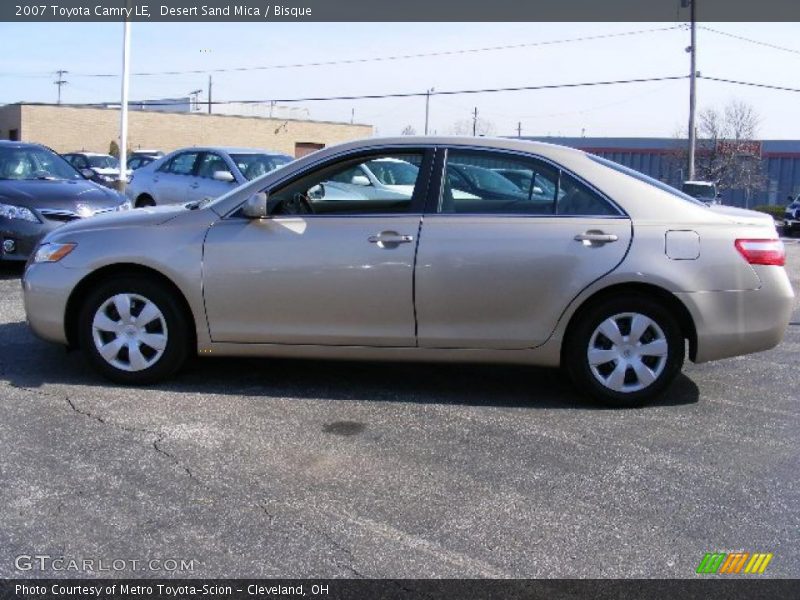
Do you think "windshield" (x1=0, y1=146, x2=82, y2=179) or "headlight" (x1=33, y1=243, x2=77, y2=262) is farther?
"windshield" (x1=0, y1=146, x2=82, y2=179)

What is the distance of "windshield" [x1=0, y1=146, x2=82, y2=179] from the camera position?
35.7 ft

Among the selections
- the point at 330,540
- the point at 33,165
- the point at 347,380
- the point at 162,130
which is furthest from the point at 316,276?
the point at 162,130

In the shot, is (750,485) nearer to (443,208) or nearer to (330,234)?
(443,208)

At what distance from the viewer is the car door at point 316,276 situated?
541 cm

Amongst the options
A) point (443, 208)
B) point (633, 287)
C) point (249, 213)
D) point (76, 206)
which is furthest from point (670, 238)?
point (76, 206)

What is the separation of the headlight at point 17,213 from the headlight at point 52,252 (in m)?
4.16

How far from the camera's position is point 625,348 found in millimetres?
5445

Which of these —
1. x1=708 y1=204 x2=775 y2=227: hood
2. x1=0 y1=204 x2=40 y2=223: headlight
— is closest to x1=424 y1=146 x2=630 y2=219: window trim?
x1=708 y1=204 x2=775 y2=227: hood

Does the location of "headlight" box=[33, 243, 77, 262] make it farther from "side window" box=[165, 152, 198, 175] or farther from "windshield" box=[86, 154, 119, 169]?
"windshield" box=[86, 154, 119, 169]

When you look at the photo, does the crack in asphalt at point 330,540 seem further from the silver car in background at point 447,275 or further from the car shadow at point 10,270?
the car shadow at point 10,270

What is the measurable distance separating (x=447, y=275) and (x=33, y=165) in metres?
7.69

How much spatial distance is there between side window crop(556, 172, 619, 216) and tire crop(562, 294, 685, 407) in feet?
1.78

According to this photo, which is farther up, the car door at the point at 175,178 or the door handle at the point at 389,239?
the car door at the point at 175,178

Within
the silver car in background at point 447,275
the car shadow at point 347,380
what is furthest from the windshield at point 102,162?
the silver car in background at point 447,275
